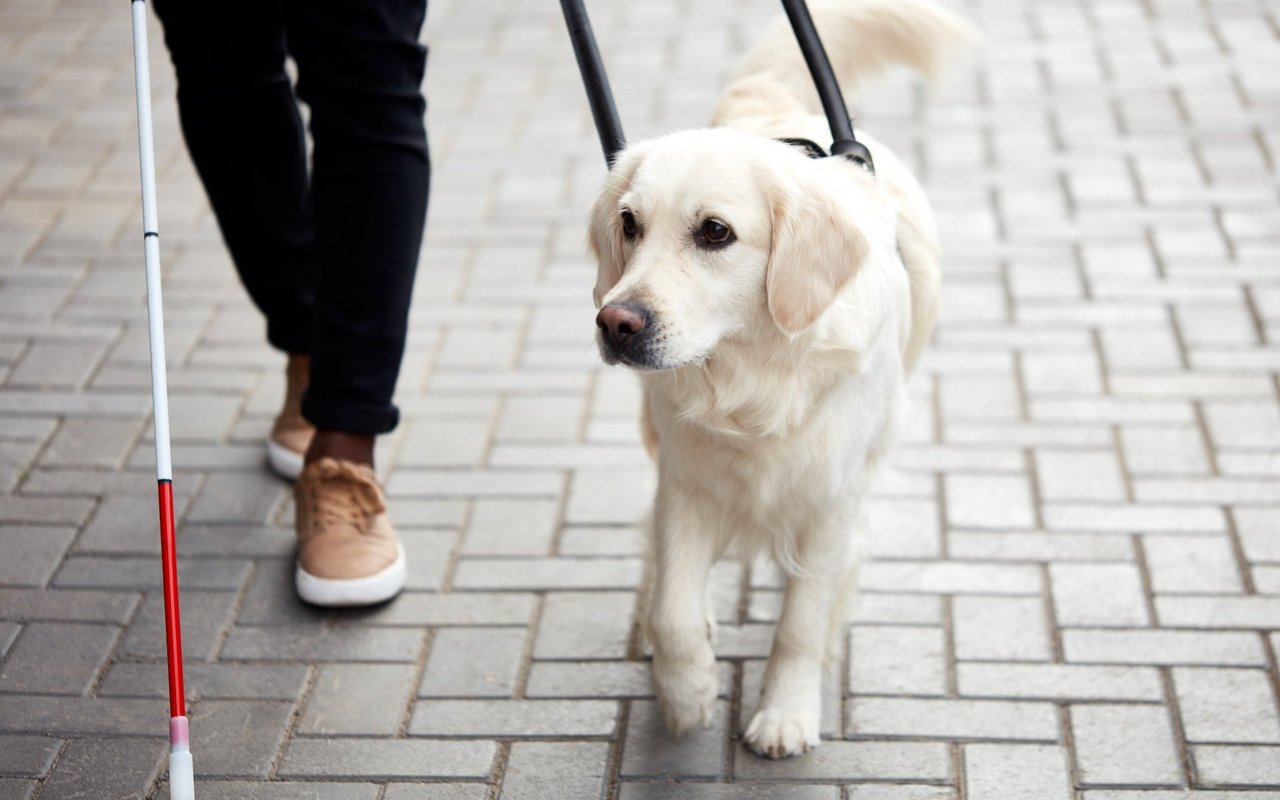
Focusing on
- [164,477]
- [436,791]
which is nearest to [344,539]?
[436,791]

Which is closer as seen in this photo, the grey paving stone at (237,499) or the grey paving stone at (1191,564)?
the grey paving stone at (1191,564)

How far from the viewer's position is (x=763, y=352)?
230 cm

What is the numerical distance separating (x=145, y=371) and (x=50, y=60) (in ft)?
7.95

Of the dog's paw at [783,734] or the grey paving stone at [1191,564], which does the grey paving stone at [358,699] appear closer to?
the dog's paw at [783,734]

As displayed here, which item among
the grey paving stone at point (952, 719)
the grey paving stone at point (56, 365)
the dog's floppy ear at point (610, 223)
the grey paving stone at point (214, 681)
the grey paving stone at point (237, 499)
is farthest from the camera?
the grey paving stone at point (56, 365)

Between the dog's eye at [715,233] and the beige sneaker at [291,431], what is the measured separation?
4.52 ft

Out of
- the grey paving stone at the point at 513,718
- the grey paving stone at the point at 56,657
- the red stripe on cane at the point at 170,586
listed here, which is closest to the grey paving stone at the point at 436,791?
the grey paving stone at the point at 513,718

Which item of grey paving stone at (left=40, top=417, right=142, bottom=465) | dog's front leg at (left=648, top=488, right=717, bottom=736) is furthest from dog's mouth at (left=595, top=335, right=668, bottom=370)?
grey paving stone at (left=40, top=417, right=142, bottom=465)

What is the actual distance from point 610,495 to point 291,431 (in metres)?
0.73

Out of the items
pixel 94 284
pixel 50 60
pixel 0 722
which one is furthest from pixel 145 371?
pixel 50 60

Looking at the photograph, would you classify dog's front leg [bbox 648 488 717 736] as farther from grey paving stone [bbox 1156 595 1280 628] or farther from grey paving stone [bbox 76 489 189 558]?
grey paving stone [bbox 76 489 189 558]

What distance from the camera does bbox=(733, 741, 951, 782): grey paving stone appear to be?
2.47 m

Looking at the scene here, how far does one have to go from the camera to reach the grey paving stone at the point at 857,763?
8.09 ft

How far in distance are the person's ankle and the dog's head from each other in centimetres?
94
